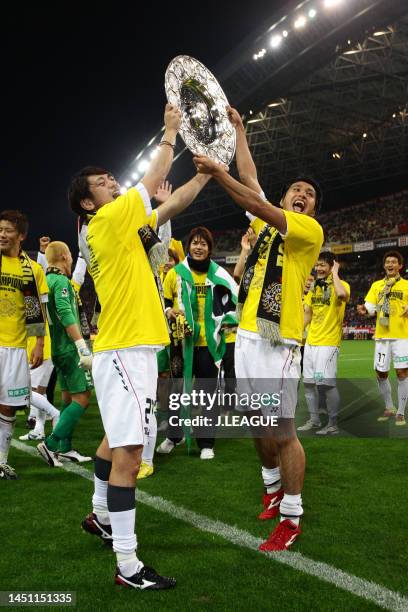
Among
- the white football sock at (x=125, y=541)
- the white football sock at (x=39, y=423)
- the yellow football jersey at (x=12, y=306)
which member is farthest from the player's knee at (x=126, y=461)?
the white football sock at (x=39, y=423)

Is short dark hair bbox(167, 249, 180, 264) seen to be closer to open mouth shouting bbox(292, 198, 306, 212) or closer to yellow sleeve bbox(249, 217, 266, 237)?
yellow sleeve bbox(249, 217, 266, 237)

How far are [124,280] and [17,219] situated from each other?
2468 millimetres

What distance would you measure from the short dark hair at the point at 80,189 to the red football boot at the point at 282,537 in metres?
2.17

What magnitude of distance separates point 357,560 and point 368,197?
145 ft

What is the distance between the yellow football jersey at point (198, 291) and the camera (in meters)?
6.14

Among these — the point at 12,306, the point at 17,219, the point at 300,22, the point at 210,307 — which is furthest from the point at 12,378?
the point at 300,22

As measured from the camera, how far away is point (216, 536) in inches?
140

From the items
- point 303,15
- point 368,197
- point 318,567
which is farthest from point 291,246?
point 368,197

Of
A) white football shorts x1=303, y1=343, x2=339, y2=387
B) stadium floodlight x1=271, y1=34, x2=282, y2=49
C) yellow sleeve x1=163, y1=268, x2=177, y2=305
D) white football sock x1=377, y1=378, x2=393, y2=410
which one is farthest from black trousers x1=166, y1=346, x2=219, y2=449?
stadium floodlight x1=271, y1=34, x2=282, y2=49

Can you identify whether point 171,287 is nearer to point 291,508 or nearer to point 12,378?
point 12,378

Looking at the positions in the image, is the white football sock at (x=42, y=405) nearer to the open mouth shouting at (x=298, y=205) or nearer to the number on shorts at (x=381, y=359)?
the open mouth shouting at (x=298, y=205)

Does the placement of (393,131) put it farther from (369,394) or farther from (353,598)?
(353,598)

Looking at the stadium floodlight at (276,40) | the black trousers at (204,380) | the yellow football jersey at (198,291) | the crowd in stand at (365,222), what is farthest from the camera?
the crowd in stand at (365,222)

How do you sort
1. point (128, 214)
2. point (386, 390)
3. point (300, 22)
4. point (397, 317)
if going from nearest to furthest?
point (128, 214)
point (397, 317)
point (386, 390)
point (300, 22)
